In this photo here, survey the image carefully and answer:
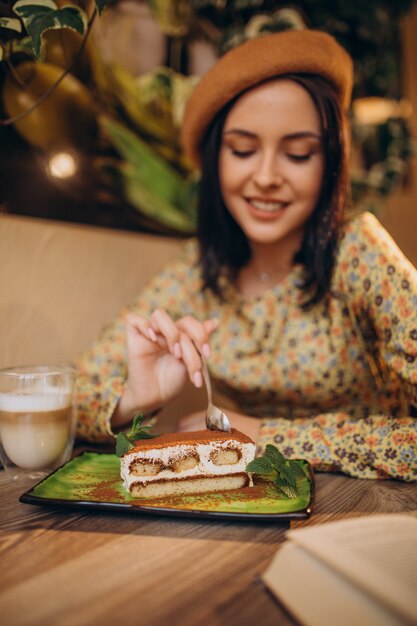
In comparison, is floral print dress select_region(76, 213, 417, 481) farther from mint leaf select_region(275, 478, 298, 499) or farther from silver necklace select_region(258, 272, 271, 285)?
mint leaf select_region(275, 478, 298, 499)

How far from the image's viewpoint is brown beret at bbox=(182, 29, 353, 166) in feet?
4.24

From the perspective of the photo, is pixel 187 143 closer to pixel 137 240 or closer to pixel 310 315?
pixel 137 240

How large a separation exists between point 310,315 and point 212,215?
45cm

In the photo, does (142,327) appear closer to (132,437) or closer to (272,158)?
(132,437)

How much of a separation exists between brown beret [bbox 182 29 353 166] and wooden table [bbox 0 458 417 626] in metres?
1.01

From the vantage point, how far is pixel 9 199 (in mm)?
1364

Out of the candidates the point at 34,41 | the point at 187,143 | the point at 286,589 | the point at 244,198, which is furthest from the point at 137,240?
the point at 286,589

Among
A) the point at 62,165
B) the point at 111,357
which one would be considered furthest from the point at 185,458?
the point at 62,165

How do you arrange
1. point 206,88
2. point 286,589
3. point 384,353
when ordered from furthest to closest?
point 206,88
point 384,353
point 286,589

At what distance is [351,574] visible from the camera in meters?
0.50

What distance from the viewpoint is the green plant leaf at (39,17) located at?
3.17 feet

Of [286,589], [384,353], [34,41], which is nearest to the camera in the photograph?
[286,589]

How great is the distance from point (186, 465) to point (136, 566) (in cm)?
26

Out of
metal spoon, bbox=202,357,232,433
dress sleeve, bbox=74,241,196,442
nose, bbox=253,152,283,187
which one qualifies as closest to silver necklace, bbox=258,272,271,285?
dress sleeve, bbox=74,241,196,442
